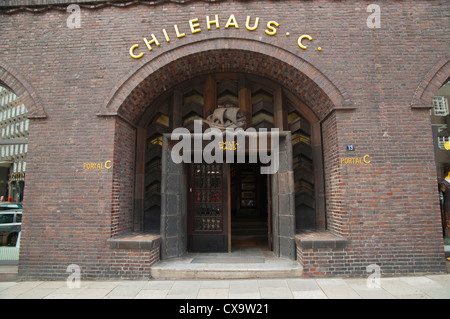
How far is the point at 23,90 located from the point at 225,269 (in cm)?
608

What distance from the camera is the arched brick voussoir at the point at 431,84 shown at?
5531 millimetres

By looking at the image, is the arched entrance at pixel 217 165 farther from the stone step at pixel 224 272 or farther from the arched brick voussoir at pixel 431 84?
the arched brick voussoir at pixel 431 84

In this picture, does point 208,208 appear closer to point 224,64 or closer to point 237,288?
point 237,288

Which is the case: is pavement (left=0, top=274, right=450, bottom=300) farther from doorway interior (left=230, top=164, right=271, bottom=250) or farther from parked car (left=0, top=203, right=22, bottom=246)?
doorway interior (left=230, top=164, right=271, bottom=250)

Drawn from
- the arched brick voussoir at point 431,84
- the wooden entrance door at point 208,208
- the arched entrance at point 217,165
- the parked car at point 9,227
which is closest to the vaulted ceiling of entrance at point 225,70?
the arched entrance at point 217,165

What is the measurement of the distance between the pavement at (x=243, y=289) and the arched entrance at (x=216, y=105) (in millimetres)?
1042

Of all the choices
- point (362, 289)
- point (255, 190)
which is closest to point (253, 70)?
point (362, 289)

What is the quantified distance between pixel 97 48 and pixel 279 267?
253 inches

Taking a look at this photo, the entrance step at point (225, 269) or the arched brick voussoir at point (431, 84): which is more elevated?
the arched brick voussoir at point (431, 84)

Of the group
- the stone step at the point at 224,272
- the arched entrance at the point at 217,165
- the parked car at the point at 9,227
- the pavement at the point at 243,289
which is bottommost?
the pavement at the point at 243,289

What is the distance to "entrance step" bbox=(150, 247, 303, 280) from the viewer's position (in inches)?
211

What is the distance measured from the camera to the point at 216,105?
6941mm

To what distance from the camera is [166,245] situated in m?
6.05

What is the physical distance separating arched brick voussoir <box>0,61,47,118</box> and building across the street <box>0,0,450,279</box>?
0.03 metres
